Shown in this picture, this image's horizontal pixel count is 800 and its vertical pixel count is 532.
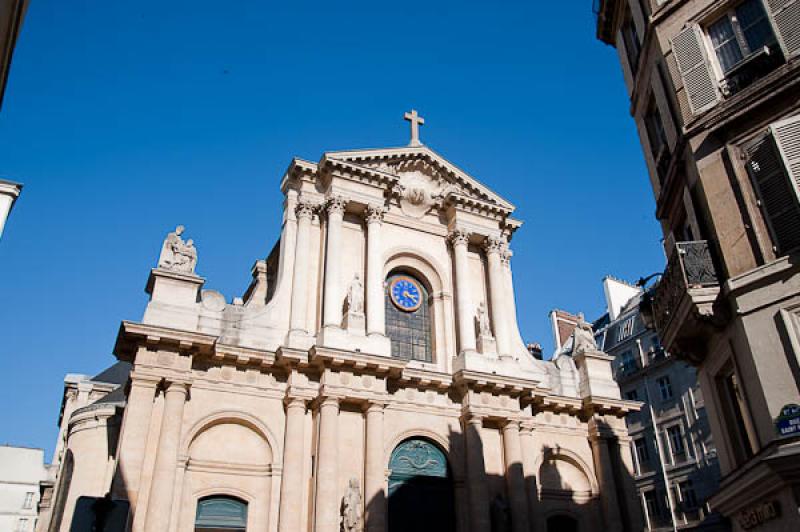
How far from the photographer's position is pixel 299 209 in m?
21.0

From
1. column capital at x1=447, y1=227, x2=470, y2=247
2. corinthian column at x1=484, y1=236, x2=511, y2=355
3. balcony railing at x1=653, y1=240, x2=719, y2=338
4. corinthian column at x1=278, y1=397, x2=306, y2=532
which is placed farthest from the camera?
column capital at x1=447, y1=227, x2=470, y2=247

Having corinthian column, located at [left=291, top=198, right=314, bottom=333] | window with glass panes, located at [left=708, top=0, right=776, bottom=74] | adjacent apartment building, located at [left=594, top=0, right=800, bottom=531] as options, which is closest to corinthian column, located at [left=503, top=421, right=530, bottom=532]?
corinthian column, located at [left=291, top=198, right=314, bottom=333]

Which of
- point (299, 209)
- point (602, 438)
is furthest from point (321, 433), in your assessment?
point (602, 438)

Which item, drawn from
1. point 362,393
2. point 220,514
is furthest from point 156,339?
point 362,393

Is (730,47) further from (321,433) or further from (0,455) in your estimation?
(0,455)

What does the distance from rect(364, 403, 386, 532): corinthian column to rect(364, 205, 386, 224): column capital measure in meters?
6.13

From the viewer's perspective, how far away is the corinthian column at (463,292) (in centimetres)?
2103

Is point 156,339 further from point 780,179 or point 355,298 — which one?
point 780,179

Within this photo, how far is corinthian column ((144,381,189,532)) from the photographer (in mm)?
14875

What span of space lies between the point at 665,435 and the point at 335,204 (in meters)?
21.0

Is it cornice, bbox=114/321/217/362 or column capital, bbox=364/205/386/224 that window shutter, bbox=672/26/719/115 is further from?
cornice, bbox=114/321/217/362

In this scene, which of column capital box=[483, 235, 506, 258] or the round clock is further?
column capital box=[483, 235, 506, 258]

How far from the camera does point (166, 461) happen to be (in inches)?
612

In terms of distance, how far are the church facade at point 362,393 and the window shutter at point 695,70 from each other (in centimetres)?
1016
